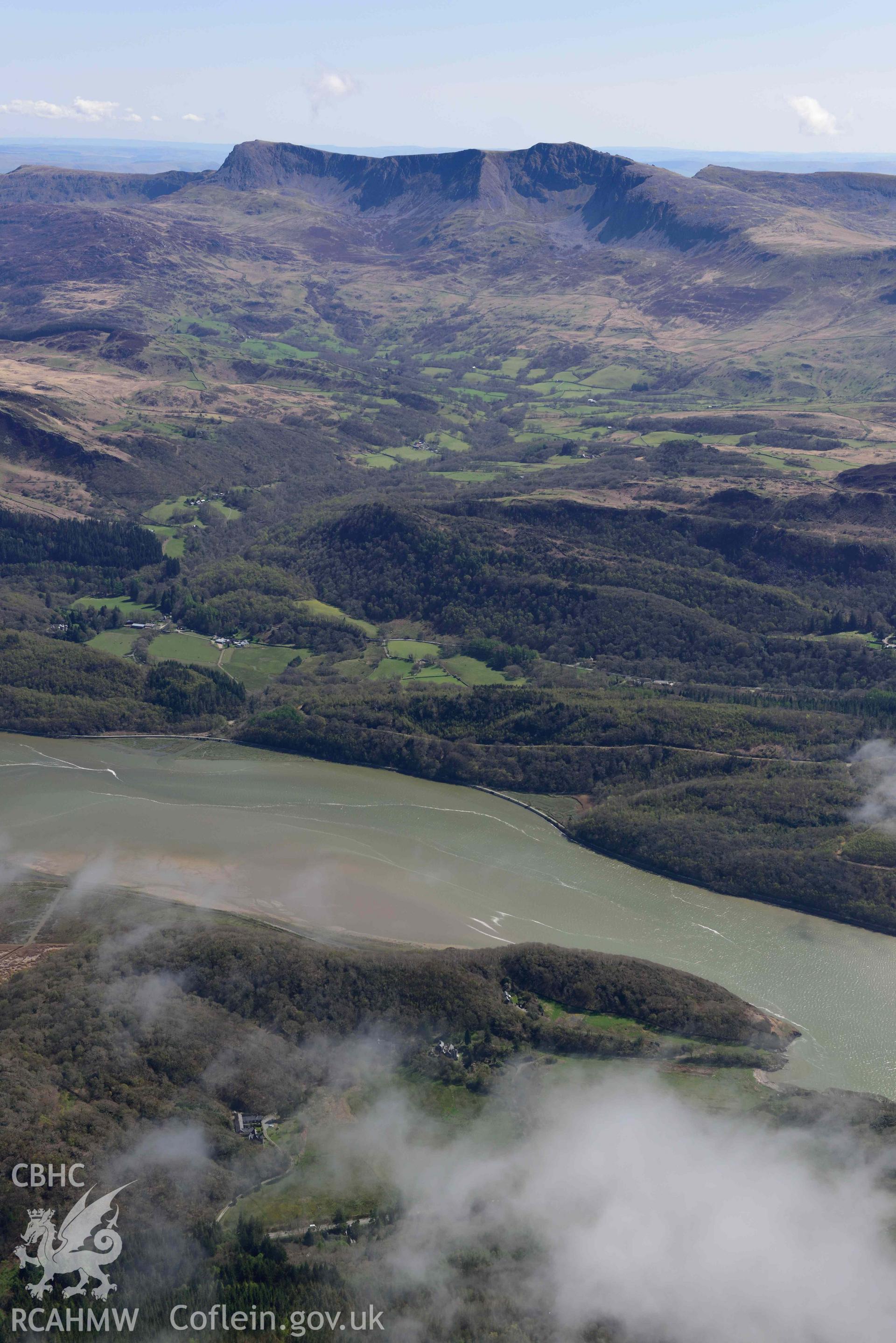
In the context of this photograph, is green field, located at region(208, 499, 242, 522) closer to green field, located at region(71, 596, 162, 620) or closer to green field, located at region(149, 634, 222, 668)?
green field, located at region(71, 596, 162, 620)

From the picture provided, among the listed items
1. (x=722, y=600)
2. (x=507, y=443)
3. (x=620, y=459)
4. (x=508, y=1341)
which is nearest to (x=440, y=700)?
(x=722, y=600)

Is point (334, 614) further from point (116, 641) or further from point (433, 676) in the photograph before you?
point (116, 641)

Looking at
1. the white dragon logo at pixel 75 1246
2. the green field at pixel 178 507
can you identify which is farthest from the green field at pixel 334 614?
the white dragon logo at pixel 75 1246

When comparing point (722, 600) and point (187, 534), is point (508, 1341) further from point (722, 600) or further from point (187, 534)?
point (187, 534)

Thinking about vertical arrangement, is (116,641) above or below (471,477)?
below

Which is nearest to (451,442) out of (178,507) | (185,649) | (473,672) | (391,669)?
(178,507)

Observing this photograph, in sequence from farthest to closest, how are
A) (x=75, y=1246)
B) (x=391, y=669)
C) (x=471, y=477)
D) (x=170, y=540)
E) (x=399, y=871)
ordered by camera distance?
(x=471, y=477) → (x=170, y=540) → (x=391, y=669) → (x=399, y=871) → (x=75, y=1246)

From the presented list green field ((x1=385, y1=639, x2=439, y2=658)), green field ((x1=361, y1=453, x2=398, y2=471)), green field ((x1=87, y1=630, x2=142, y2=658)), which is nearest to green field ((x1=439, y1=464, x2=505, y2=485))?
green field ((x1=361, y1=453, x2=398, y2=471))
